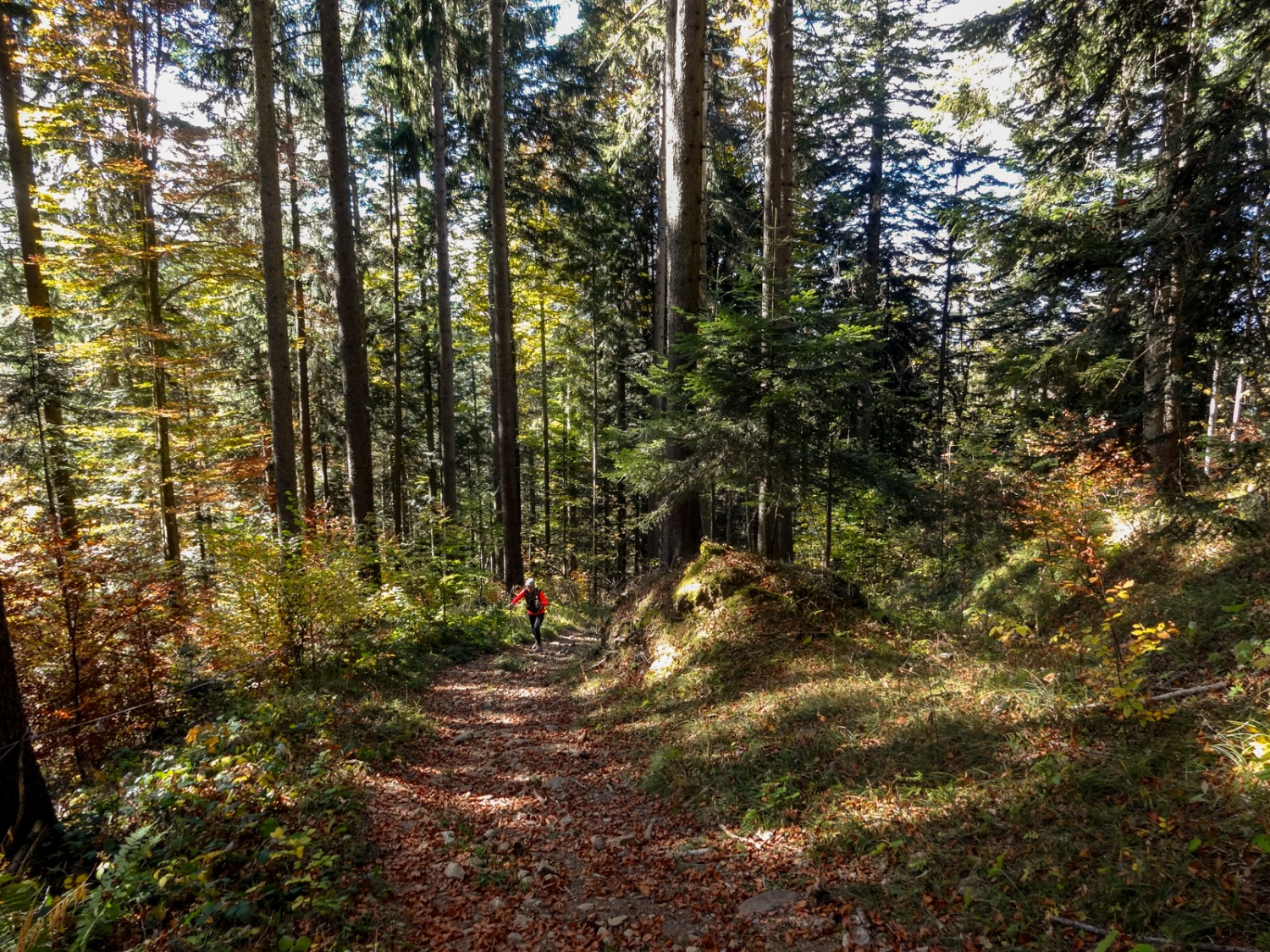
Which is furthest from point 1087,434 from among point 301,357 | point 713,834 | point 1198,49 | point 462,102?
point 301,357

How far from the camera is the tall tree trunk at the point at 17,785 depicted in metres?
3.81

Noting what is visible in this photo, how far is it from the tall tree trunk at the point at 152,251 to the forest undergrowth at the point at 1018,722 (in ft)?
34.2

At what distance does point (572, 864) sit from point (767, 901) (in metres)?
1.61

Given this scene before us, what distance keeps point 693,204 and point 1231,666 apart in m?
8.24

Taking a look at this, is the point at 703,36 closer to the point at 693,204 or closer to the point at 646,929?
the point at 693,204

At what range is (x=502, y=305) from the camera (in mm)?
13961

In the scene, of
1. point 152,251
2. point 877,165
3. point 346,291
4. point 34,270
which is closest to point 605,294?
point 877,165

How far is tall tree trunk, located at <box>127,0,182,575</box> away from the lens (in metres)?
11.3

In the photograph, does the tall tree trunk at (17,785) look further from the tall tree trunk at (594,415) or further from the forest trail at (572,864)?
the tall tree trunk at (594,415)

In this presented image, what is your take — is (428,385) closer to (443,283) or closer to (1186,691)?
(443,283)

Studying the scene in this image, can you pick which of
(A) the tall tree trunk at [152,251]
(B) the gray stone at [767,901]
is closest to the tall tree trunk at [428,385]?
(A) the tall tree trunk at [152,251]

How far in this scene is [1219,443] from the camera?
204 inches

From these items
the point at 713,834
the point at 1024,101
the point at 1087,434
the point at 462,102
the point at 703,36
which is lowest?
the point at 713,834

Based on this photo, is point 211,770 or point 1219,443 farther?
point 1219,443
